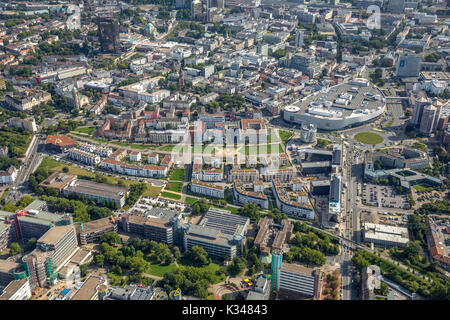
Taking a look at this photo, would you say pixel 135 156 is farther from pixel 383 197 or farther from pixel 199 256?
pixel 383 197

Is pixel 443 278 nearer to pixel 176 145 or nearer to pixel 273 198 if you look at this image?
pixel 273 198

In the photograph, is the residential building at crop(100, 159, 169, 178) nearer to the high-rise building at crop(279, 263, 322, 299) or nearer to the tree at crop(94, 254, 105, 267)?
the tree at crop(94, 254, 105, 267)

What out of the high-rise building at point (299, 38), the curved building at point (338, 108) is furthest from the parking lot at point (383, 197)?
the high-rise building at point (299, 38)

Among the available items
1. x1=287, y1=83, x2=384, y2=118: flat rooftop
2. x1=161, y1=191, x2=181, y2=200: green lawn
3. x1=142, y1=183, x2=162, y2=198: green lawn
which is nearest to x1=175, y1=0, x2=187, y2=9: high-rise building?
x1=287, y1=83, x2=384, y2=118: flat rooftop

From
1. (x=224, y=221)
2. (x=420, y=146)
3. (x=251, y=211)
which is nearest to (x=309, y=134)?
(x=420, y=146)

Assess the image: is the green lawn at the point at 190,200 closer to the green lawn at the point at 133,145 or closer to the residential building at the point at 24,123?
the green lawn at the point at 133,145

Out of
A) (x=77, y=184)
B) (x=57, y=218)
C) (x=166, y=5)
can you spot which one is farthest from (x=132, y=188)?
(x=166, y=5)
